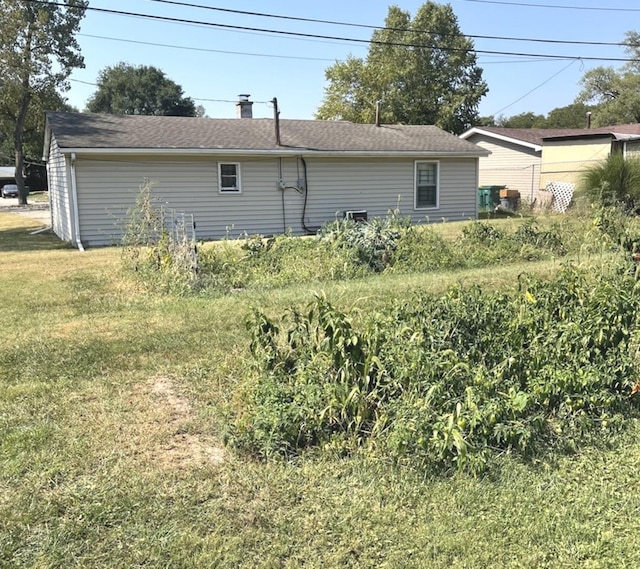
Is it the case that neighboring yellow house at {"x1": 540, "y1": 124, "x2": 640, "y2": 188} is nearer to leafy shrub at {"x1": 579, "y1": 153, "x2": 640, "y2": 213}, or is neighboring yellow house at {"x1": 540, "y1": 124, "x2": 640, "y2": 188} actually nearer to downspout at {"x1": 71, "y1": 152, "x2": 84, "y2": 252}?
leafy shrub at {"x1": 579, "y1": 153, "x2": 640, "y2": 213}

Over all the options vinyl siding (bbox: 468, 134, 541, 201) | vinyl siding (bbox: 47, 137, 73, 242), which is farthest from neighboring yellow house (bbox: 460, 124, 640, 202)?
vinyl siding (bbox: 47, 137, 73, 242)

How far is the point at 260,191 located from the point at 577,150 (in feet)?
42.3

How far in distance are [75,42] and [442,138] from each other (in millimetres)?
28539

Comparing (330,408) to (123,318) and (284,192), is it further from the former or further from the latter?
(284,192)

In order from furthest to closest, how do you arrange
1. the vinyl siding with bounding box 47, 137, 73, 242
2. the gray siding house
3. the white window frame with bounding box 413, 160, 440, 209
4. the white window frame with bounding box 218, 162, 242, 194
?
the white window frame with bounding box 413, 160, 440, 209 → the white window frame with bounding box 218, 162, 242, 194 → the vinyl siding with bounding box 47, 137, 73, 242 → the gray siding house

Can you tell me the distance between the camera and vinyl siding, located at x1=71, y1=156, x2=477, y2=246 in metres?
13.5

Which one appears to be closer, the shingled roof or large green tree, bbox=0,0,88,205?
the shingled roof

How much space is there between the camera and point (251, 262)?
28.6 feet

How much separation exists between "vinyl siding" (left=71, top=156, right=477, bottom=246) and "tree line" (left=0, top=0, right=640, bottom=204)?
34.9 feet

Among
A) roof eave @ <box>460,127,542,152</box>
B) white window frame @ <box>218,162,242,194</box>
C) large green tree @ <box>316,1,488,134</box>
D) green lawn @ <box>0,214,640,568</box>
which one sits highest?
large green tree @ <box>316,1,488,134</box>

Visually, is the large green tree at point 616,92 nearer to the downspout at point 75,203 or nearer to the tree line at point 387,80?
the tree line at point 387,80

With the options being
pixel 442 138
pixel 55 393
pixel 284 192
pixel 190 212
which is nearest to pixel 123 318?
pixel 55 393

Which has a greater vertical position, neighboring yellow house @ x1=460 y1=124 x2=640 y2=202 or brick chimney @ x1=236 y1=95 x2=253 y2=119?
brick chimney @ x1=236 y1=95 x2=253 y2=119

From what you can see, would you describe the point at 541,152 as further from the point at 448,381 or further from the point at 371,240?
the point at 448,381
